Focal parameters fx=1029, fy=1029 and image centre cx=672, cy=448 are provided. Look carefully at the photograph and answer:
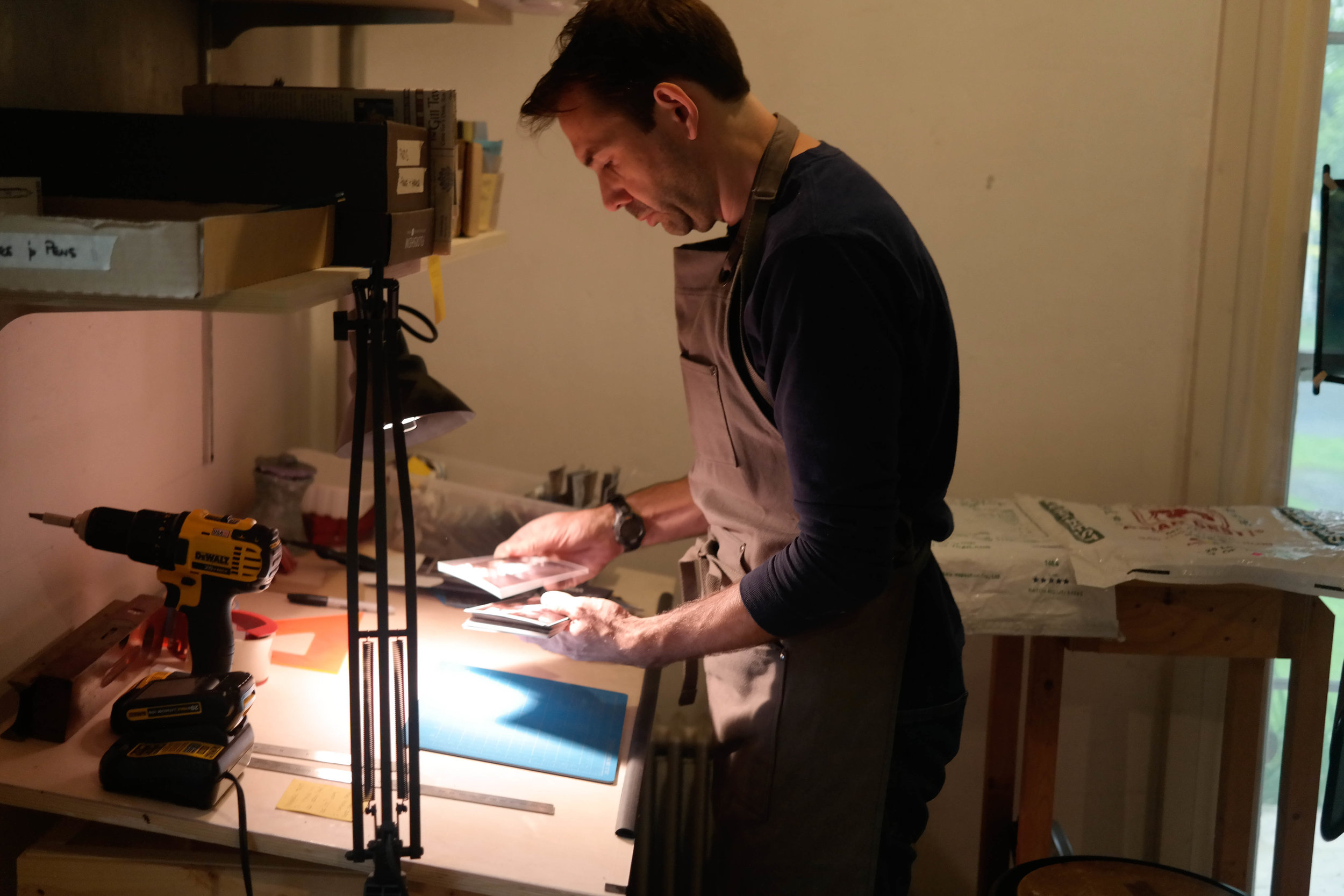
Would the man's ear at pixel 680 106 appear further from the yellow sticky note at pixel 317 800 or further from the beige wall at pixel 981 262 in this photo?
the beige wall at pixel 981 262

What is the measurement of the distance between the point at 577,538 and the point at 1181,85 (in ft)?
4.91

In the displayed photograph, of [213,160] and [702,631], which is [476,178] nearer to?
[213,160]

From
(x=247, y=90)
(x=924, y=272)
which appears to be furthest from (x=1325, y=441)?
(x=247, y=90)

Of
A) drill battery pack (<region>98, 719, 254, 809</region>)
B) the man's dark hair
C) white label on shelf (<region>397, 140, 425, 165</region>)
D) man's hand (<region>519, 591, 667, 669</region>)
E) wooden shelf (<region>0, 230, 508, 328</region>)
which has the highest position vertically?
the man's dark hair

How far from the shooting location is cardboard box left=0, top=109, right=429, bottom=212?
1086mm

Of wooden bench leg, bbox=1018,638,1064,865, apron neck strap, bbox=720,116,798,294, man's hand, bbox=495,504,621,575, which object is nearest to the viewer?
apron neck strap, bbox=720,116,798,294

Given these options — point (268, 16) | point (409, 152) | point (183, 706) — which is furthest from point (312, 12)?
point (183, 706)

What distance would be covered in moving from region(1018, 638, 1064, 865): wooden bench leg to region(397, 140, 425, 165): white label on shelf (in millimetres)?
1305

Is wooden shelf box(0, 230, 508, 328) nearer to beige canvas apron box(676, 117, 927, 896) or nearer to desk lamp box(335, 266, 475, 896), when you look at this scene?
desk lamp box(335, 266, 475, 896)

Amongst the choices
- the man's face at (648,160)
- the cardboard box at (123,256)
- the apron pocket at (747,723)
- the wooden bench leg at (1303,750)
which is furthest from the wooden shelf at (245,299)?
the wooden bench leg at (1303,750)

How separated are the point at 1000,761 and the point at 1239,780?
0.43 meters

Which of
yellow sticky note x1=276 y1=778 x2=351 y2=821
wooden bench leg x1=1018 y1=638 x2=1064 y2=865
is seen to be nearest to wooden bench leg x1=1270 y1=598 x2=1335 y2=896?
wooden bench leg x1=1018 y1=638 x2=1064 y2=865

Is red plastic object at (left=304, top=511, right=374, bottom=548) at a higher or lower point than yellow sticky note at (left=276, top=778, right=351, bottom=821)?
higher

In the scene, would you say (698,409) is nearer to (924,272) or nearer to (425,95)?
(924,272)
